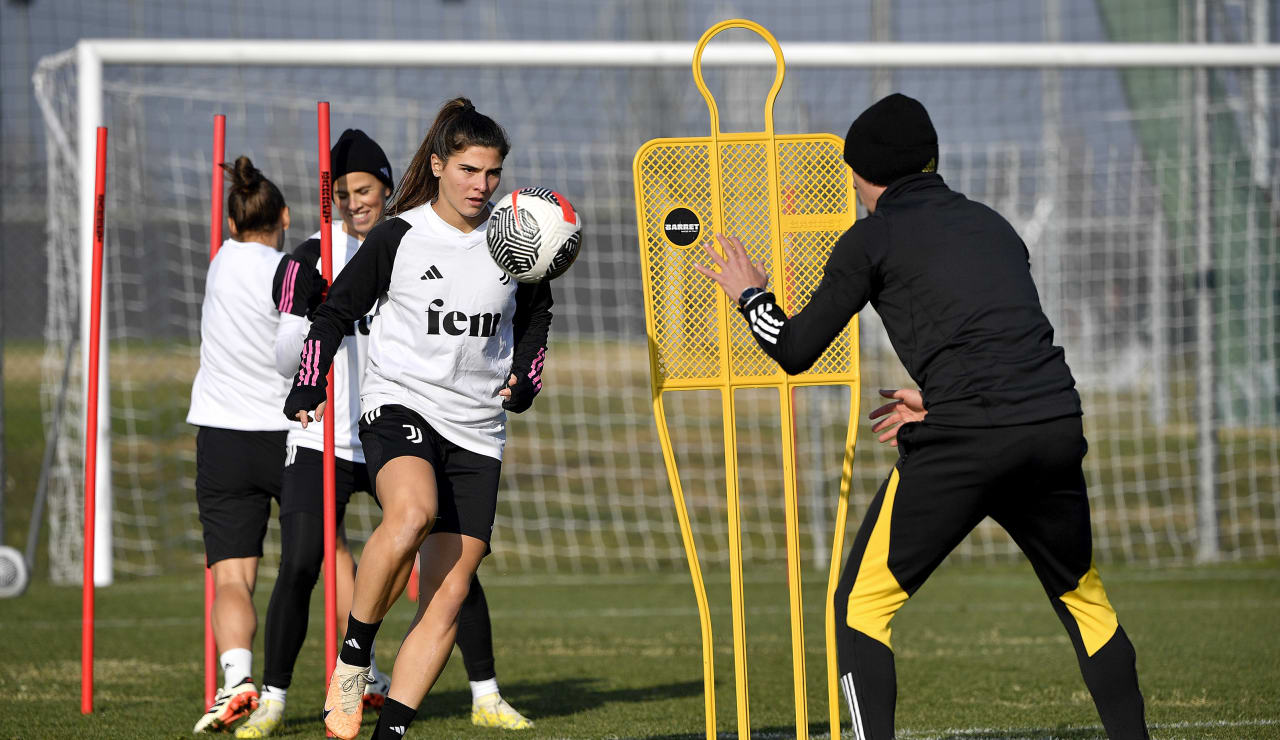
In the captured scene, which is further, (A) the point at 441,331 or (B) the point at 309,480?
(B) the point at 309,480

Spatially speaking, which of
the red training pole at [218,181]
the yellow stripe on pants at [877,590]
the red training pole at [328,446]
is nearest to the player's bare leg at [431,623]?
the red training pole at [328,446]

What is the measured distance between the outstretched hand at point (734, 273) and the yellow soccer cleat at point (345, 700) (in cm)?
159

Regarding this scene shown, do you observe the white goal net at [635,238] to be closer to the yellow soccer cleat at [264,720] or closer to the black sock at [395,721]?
the yellow soccer cleat at [264,720]

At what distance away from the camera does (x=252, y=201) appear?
18.2 feet

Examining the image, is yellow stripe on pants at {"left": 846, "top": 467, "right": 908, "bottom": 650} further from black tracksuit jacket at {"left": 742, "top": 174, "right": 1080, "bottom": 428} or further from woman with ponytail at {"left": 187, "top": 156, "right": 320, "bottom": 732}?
woman with ponytail at {"left": 187, "top": 156, "right": 320, "bottom": 732}

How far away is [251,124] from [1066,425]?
9.64 metres

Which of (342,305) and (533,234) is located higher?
(533,234)

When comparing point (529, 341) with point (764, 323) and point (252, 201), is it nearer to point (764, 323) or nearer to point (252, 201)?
point (764, 323)

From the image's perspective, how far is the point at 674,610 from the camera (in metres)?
9.09

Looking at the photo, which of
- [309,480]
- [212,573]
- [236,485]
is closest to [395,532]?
[309,480]

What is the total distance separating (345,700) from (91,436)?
2071mm

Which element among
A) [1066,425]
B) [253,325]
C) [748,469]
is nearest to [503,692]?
[253,325]

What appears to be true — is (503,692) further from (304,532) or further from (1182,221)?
(1182,221)

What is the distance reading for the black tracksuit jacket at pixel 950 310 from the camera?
3549 mm
